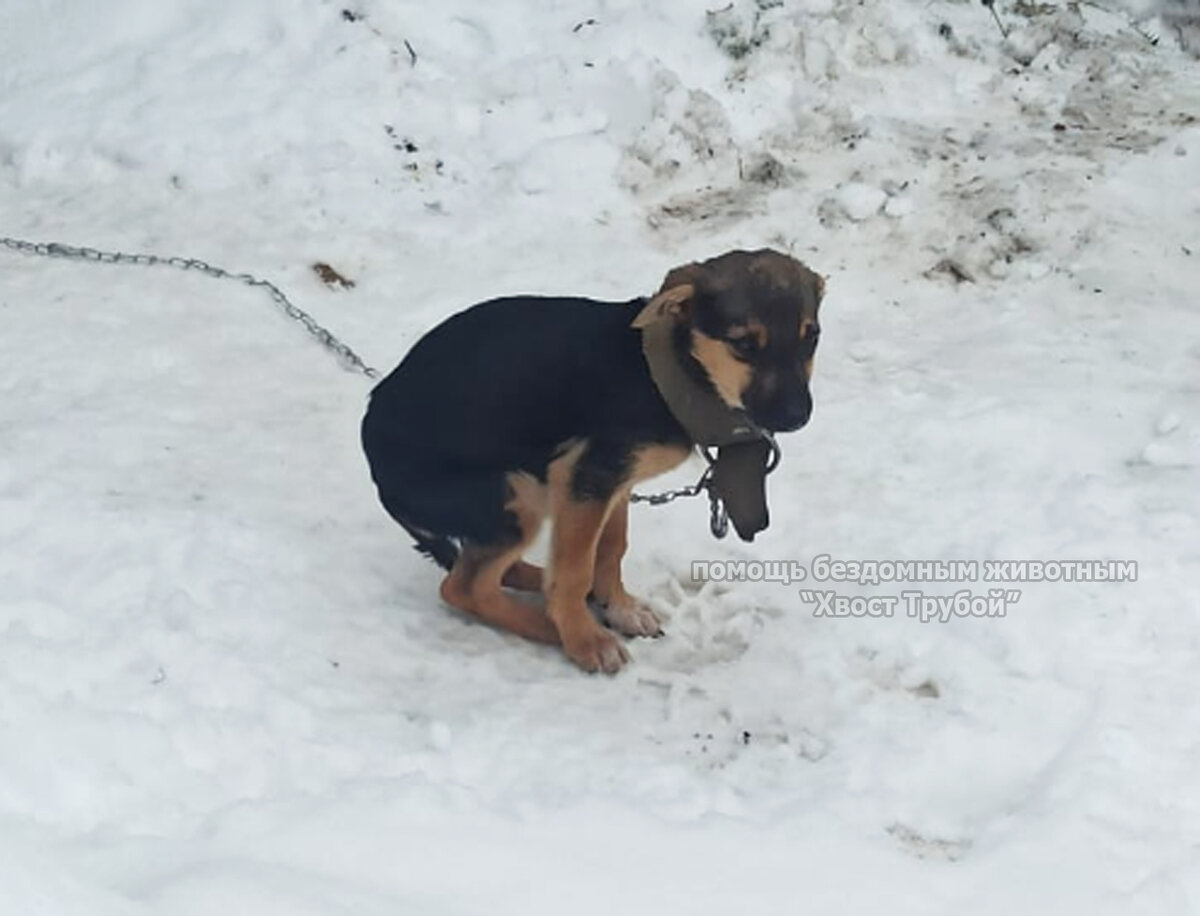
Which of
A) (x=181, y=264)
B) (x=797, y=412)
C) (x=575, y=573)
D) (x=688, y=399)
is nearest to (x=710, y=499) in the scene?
(x=575, y=573)

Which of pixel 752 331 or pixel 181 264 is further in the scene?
pixel 181 264

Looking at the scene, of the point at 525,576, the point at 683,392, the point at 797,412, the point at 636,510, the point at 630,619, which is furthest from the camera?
the point at 636,510

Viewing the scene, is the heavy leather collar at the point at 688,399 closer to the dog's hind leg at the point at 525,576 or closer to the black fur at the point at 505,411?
the black fur at the point at 505,411

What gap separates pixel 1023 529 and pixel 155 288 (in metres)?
3.22

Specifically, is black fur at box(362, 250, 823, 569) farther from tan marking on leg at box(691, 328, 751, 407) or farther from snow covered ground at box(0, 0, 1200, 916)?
snow covered ground at box(0, 0, 1200, 916)

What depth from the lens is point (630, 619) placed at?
4.50 metres

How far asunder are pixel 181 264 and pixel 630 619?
2570 millimetres

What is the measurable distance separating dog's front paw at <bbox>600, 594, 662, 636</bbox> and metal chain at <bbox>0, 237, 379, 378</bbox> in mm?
1689

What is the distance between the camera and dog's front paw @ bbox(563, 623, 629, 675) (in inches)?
169

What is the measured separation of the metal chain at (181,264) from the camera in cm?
580

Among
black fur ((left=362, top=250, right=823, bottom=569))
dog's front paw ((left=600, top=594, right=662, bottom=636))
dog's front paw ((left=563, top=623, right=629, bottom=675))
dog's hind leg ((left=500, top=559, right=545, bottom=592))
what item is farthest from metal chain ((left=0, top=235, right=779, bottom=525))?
dog's front paw ((left=563, top=623, right=629, bottom=675))

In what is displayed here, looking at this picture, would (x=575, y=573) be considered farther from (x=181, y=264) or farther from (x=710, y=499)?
(x=181, y=264)

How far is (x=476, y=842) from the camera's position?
332cm

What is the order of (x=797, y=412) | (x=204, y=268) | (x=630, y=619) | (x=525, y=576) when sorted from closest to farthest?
(x=797, y=412)
(x=630, y=619)
(x=525, y=576)
(x=204, y=268)
